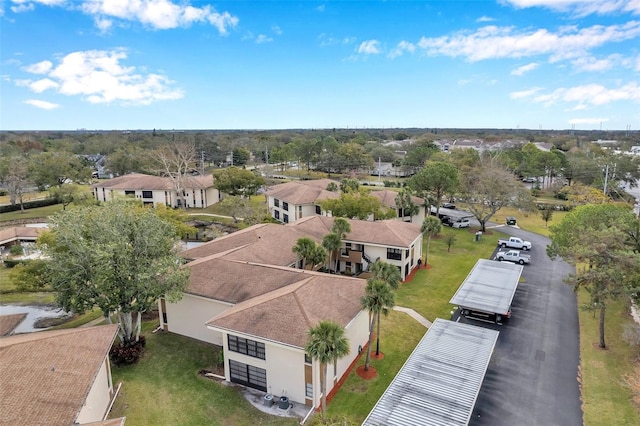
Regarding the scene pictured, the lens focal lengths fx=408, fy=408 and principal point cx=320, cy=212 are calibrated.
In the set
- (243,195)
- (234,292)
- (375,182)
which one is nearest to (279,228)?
(234,292)

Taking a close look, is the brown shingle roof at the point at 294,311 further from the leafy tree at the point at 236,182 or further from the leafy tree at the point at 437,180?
the leafy tree at the point at 236,182

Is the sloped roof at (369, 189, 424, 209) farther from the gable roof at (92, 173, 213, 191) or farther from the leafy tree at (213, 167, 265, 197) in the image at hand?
the gable roof at (92, 173, 213, 191)

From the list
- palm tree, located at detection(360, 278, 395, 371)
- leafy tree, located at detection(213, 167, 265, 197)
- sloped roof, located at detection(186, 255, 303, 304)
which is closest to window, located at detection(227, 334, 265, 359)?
sloped roof, located at detection(186, 255, 303, 304)

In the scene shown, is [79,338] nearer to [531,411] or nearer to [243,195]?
[531,411]

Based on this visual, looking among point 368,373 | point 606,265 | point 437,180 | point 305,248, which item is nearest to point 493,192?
point 437,180

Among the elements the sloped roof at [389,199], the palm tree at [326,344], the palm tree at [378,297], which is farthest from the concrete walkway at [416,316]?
the sloped roof at [389,199]

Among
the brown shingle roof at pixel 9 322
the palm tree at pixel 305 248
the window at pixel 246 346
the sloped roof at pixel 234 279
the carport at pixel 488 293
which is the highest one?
the palm tree at pixel 305 248
